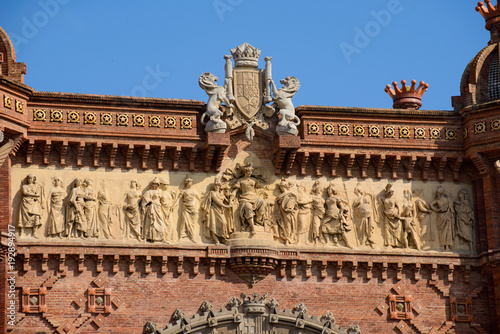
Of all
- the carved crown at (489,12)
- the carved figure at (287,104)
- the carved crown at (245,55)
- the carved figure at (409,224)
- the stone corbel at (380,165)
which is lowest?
the carved figure at (409,224)

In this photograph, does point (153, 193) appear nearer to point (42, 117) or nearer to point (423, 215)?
point (42, 117)

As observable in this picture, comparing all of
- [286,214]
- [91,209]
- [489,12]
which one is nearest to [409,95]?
[489,12]

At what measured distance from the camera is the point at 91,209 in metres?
38.1

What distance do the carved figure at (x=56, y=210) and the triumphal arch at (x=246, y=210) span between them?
4cm

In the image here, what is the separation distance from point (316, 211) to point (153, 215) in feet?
14.8

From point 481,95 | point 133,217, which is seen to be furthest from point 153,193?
point 481,95

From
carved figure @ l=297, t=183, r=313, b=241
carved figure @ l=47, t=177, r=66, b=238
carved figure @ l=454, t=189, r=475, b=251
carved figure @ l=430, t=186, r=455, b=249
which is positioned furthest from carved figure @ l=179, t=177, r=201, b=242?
carved figure @ l=454, t=189, r=475, b=251

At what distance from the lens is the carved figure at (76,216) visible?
37875 millimetres

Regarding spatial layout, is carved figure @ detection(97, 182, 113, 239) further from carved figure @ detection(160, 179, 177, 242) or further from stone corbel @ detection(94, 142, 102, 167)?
carved figure @ detection(160, 179, 177, 242)

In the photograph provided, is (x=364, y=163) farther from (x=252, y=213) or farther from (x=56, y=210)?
(x=56, y=210)

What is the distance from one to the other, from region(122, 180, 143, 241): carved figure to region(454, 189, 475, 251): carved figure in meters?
8.85

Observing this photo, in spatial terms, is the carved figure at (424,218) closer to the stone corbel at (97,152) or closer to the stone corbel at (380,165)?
the stone corbel at (380,165)

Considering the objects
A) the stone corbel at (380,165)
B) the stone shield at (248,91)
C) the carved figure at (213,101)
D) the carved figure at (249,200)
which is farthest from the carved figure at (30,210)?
the stone corbel at (380,165)

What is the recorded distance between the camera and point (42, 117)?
38.3 metres
